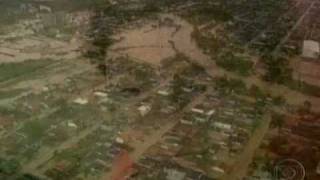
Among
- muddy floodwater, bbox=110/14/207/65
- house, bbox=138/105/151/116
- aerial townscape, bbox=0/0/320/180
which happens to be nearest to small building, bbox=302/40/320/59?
aerial townscape, bbox=0/0/320/180

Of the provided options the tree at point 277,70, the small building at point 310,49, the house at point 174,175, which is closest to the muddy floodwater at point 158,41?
the tree at point 277,70

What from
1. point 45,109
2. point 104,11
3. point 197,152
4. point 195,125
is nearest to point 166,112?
point 195,125

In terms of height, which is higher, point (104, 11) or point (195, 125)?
point (104, 11)

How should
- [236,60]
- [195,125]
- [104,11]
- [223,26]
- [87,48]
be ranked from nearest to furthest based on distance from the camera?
[195,125]
[236,60]
[87,48]
[223,26]
[104,11]

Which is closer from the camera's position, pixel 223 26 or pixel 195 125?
pixel 195 125

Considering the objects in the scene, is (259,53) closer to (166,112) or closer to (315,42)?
(315,42)

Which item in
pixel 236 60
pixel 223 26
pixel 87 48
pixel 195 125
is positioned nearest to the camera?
pixel 195 125

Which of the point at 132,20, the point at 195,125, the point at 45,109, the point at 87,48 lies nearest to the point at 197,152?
the point at 195,125
